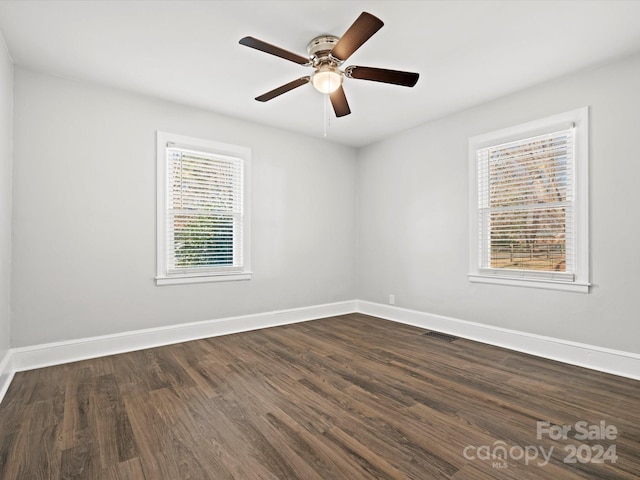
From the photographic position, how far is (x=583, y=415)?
7.22 feet

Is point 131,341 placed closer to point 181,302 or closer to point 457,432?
point 181,302

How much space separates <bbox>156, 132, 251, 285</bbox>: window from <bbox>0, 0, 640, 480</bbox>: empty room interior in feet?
0.09

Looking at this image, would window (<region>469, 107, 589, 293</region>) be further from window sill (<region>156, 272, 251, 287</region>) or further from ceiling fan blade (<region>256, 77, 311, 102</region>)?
window sill (<region>156, 272, 251, 287</region>)

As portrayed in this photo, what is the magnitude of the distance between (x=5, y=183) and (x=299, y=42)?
269 centimetres

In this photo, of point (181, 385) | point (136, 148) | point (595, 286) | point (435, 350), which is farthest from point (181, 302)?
point (595, 286)

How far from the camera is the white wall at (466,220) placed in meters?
2.90

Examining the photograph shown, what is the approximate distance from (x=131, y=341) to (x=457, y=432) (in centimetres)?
318

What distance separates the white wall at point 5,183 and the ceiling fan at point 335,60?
6.71 ft

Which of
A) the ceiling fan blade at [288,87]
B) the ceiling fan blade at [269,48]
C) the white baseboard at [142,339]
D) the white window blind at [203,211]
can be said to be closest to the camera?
the ceiling fan blade at [269,48]

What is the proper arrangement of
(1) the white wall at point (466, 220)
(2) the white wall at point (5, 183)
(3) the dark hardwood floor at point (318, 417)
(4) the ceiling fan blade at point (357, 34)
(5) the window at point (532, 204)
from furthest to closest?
1. (5) the window at point (532, 204)
2. (1) the white wall at point (466, 220)
3. (2) the white wall at point (5, 183)
4. (4) the ceiling fan blade at point (357, 34)
5. (3) the dark hardwood floor at point (318, 417)

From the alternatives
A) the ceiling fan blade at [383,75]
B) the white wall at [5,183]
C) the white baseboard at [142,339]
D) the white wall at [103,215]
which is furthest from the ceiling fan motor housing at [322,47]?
the white baseboard at [142,339]

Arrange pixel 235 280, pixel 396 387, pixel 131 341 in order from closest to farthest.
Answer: pixel 396 387
pixel 131 341
pixel 235 280

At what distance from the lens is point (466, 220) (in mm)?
4074

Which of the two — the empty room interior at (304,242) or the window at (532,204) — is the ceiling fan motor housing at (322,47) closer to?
the empty room interior at (304,242)
